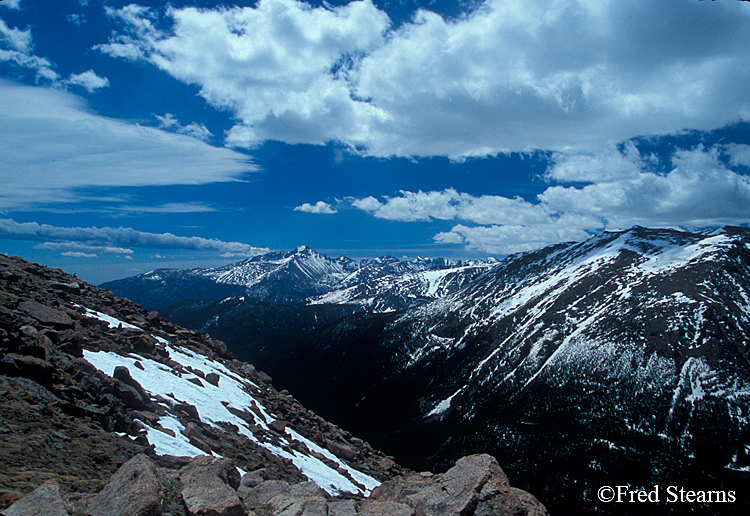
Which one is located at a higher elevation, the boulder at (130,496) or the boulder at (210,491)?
the boulder at (130,496)

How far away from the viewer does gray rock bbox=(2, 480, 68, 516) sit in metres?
9.09

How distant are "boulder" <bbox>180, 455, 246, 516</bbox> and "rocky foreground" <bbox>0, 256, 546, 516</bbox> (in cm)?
4

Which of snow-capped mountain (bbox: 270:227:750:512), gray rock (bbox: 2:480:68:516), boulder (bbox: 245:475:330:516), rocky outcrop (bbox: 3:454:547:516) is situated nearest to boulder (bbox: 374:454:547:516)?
rocky outcrop (bbox: 3:454:547:516)

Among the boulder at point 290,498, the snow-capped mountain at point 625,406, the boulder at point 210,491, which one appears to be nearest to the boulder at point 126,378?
the boulder at point 210,491

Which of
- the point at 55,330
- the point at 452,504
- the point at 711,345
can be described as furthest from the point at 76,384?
the point at 711,345

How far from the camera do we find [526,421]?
6403 inches

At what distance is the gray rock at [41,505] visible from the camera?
9086 millimetres

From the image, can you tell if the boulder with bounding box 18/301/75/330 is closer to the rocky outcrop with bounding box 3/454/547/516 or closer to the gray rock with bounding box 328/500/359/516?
the rocky outcrop with bounding box 3/454/547/516

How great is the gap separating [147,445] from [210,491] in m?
7.45

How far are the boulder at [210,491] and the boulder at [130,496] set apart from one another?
130 centimetres

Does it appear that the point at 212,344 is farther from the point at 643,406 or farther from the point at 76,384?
the point at 643,406

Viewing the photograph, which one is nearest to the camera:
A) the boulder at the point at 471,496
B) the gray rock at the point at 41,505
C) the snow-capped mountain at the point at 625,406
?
the gray rock at the point at 41,505

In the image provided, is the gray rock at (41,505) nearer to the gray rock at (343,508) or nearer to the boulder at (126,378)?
the gray rock at (343,508)

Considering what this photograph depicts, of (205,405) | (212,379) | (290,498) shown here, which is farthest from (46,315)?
(290,498)
